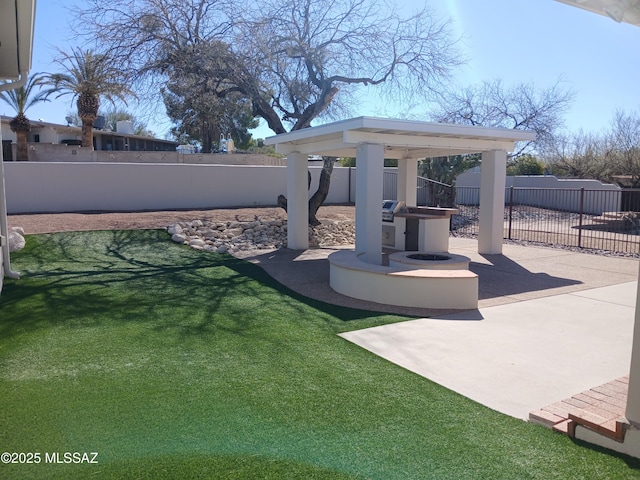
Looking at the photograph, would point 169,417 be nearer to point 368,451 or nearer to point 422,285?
point 368,451

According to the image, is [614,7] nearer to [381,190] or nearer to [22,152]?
[381,190]

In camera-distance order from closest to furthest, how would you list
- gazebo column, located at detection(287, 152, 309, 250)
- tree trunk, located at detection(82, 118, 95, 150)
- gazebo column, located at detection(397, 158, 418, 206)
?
gazebo column, located at detection(287, 152, 309, 250) < gazebo column, located at detection(397, 158, 418, 206) < tree trunk, located at detection(82, 118, 95, 150)

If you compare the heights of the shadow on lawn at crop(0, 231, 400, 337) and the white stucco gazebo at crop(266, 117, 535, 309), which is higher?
the white stucco gazebo at crop(266, 117, 535, 309)

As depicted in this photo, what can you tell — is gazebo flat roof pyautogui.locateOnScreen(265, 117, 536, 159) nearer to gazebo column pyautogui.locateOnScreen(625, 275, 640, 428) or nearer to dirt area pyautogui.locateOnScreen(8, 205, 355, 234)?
dirt area pyautogui.locateOnScreen(8, 205, 355, 234)

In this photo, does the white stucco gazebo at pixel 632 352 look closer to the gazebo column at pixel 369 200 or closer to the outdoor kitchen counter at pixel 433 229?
the gazebo column at pixel 369 200

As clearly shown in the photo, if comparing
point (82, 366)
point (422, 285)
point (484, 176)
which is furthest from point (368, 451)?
point (484, 176)

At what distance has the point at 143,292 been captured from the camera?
355 inches

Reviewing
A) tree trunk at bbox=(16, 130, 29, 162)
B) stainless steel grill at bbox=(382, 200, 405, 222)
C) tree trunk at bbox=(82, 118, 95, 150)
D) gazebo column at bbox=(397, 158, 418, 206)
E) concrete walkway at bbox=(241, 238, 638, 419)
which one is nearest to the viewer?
concrete walkway at bbox=(241, 238, 638, 419)

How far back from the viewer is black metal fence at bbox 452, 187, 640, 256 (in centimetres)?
1747

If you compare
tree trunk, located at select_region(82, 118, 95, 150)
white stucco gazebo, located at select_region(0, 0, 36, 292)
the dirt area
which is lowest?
the dirt area

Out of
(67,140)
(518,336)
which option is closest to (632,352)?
(518,336)

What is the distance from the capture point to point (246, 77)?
15961 millimetres

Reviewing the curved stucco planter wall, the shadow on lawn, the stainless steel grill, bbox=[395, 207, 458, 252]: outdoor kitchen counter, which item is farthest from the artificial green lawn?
the stainless steel grill

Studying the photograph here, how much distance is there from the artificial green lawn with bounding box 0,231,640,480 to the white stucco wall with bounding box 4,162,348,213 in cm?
1135
